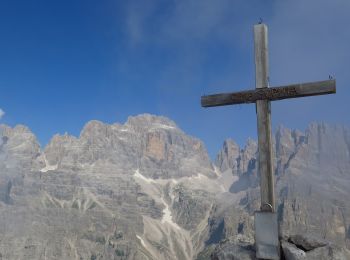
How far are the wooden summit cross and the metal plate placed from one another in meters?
0.03

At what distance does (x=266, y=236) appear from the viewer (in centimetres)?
1296

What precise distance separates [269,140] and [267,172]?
906 mm

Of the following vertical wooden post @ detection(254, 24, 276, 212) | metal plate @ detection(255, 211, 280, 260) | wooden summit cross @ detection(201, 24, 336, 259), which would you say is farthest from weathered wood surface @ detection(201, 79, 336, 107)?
metal plate @ detection(255, 211, 280, 260)

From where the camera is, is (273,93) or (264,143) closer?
(273,93)

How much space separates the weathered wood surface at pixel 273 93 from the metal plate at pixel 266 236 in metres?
3.23

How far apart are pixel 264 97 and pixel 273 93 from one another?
0.93 ft

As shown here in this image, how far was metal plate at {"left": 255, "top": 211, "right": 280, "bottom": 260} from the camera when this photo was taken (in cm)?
1282

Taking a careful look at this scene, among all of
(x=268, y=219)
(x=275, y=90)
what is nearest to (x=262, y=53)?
(x=275, y=90)

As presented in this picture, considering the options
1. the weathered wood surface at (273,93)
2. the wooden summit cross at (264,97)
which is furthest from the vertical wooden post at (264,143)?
the weathered wood surface at (273,93)

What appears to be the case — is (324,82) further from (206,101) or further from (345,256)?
(345,256)

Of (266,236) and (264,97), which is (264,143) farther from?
(266,236)

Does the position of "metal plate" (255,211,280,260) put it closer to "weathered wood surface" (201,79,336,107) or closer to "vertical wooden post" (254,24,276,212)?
"vertical wooden post" (254,24,276,212)

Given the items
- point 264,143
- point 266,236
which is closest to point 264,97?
point 264,143

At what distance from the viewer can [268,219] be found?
13.0 meters
